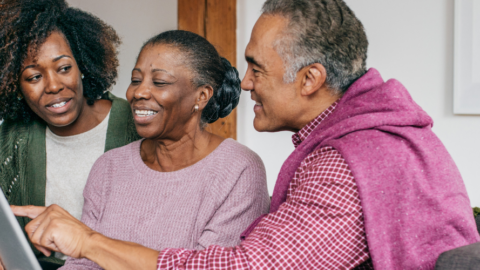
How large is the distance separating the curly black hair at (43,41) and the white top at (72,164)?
16cm

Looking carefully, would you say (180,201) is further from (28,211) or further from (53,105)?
(53,105)

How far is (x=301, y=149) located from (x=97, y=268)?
0.77m

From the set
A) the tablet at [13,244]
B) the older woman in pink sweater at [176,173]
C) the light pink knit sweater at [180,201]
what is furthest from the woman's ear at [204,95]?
the tablet at [13,244]

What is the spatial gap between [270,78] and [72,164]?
1008 millimetres

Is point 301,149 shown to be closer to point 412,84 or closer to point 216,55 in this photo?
point 216,55

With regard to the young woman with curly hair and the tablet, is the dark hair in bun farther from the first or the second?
the tablet

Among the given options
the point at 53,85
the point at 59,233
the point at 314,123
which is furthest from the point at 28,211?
the point at 314,123

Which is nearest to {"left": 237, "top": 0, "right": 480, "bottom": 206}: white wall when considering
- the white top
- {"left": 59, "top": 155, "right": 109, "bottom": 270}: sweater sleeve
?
the white top

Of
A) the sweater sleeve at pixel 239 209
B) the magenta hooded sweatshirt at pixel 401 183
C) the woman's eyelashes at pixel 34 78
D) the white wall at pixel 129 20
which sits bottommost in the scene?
the sweater sleeve at pixel 239 209

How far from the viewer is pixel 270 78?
1.13 metres

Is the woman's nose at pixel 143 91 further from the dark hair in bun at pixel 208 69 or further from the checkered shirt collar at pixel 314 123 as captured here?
the checkered shirt collar at pixel 314 123

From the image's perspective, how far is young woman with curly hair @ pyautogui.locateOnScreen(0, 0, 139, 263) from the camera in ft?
5.14

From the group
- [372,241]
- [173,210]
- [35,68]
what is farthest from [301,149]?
[35,68]

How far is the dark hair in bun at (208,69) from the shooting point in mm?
1386
